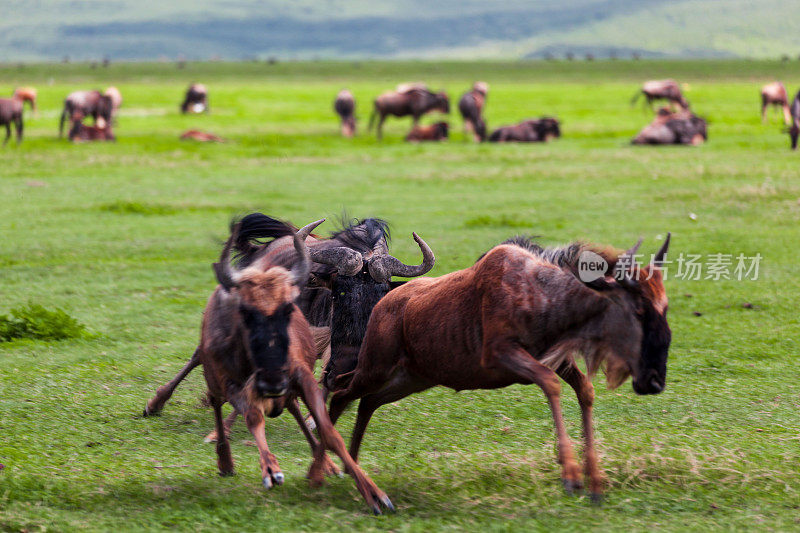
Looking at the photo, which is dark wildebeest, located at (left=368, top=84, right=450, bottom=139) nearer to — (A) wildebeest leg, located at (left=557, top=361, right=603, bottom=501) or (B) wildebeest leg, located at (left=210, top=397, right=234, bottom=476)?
(B) wildebeest leg, located at (left=210, top=397, right=234, bottom=476)

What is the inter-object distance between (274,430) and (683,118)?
24.6m

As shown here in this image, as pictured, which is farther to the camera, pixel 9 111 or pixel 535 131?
pixel 535 131

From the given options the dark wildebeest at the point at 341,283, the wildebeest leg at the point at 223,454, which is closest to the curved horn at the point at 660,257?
the dark wildebeest at the point at 341,283

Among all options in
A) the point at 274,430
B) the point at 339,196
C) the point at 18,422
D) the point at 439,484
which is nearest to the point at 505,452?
the point at 439,484

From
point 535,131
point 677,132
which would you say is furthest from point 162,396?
point 535,131

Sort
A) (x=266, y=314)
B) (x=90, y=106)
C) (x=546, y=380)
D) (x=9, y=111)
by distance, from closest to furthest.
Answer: (x=546, y=380) → (x=266, y=314) → (x=9, y=111) → (x=90, y=106)

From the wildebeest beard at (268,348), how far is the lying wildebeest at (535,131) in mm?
26451

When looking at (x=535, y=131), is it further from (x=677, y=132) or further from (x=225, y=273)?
(x=225, y=273)

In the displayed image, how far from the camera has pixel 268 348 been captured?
485 cm

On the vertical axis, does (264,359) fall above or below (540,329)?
below

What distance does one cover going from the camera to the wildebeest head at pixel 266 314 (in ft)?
15.8

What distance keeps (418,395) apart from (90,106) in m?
29.2

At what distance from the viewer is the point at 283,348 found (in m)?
4.88

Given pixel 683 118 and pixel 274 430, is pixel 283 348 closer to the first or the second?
pixel 274 430
